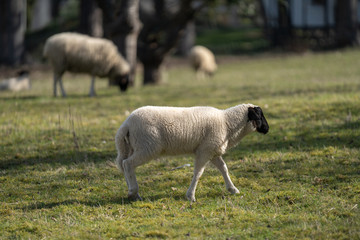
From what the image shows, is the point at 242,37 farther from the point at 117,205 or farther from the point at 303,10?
the point at 117,205

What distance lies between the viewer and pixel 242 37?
43.9 metres

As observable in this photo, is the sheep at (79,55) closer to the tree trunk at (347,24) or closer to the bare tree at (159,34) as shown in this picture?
the bare tree at (159,34)

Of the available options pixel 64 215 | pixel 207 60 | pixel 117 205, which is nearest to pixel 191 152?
pixel 117 205

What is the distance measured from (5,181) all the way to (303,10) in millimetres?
32229

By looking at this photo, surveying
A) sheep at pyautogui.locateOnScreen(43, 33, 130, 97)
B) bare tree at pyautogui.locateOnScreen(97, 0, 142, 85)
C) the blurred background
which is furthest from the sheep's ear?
the blurred background

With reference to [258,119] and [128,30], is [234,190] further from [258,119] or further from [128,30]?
[128,30]

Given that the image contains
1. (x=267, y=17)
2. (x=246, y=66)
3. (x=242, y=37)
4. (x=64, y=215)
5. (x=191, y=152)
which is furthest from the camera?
(x=242, y=37)

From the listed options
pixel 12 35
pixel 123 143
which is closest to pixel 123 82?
pixel 123 143

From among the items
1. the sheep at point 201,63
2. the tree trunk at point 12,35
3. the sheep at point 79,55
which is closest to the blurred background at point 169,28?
the tree trunk at point 12,35

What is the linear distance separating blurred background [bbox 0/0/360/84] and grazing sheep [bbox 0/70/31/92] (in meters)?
3.46

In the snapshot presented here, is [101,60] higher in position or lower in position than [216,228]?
higher

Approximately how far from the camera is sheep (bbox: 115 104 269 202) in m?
5.66

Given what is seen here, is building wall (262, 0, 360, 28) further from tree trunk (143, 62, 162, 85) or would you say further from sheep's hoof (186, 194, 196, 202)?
sheep's hoof (186, 194, 196, 202)

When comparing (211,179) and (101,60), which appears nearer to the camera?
(211,179)
